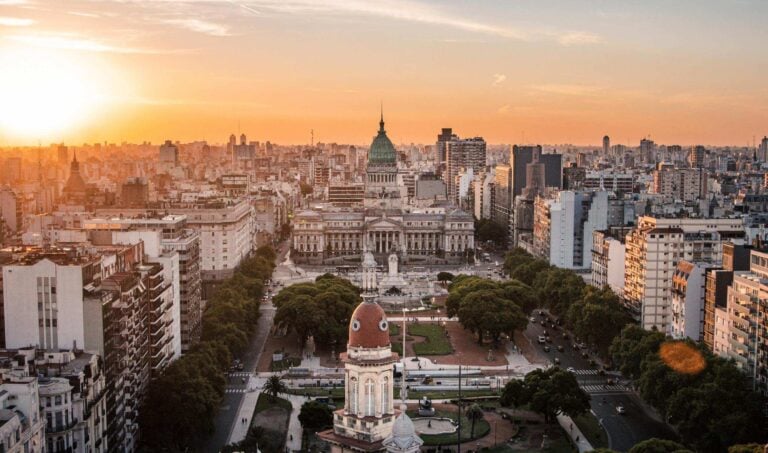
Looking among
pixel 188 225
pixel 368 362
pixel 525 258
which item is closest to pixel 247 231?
pixel 188 225

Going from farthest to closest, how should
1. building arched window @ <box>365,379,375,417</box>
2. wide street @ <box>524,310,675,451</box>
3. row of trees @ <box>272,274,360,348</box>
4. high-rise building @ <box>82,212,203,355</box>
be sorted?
row of trees @ <box>272,274,360,348</box> → high-rise building @ <box>82,212,203,355</box> → wide street @ <box>524,310,675,451</box> → building arched window @ <box>365,379,375,417</box>

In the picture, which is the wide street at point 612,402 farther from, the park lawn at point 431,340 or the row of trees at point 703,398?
the park lawn at point 431,340

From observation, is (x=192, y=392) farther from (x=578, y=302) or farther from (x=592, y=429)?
(x=578, y=302)

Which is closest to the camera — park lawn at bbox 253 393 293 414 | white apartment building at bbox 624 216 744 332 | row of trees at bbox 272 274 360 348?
park lawn at bbox 253 393 293 414

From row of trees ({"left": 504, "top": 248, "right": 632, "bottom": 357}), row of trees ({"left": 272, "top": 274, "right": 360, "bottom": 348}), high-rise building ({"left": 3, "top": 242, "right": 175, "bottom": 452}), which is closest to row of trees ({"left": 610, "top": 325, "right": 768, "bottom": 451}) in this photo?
row of trees ({"left": 504, "top": 248, "right": 632, "bottom": 357})

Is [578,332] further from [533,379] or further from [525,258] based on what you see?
[525,258]

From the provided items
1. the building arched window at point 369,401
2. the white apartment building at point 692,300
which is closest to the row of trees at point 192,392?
the building arched window at point 369,401

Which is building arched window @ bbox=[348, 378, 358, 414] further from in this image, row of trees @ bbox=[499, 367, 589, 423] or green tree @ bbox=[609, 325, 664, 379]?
green tree @ bbox=[609, 325, 664, 379]
